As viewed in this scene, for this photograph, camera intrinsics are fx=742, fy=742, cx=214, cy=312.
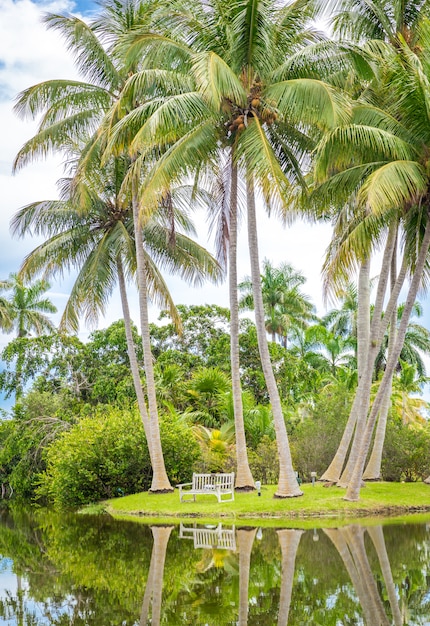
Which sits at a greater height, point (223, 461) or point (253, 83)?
point (253, 83)

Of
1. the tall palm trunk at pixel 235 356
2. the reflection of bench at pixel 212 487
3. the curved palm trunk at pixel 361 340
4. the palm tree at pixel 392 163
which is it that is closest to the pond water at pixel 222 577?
the reflection of bench at pixel 212 487

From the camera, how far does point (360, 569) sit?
9.55 metres

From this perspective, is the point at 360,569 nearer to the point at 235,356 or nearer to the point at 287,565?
the point at 287,565

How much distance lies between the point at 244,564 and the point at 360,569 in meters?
1.67

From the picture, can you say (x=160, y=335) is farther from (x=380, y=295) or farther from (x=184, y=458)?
(x=380, y=295)

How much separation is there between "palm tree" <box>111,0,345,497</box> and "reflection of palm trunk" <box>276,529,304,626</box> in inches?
156

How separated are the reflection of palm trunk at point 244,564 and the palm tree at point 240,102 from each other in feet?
12.1

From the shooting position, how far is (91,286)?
74.0ft

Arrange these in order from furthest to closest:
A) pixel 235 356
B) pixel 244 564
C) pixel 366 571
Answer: pixel 235 356 < pixel 244 564 < pixel 366 571

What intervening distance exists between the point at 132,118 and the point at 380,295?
7.34 metres

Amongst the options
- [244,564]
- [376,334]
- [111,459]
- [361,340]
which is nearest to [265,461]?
[111,459]

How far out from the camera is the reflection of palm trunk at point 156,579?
7707mm

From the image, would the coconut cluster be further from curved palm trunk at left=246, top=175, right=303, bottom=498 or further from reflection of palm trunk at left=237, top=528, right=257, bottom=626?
reflection of palm trunk at left=237, top=528, right=257, bottom=626

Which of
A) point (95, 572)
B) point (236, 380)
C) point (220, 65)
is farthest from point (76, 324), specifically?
point (95, 572)
